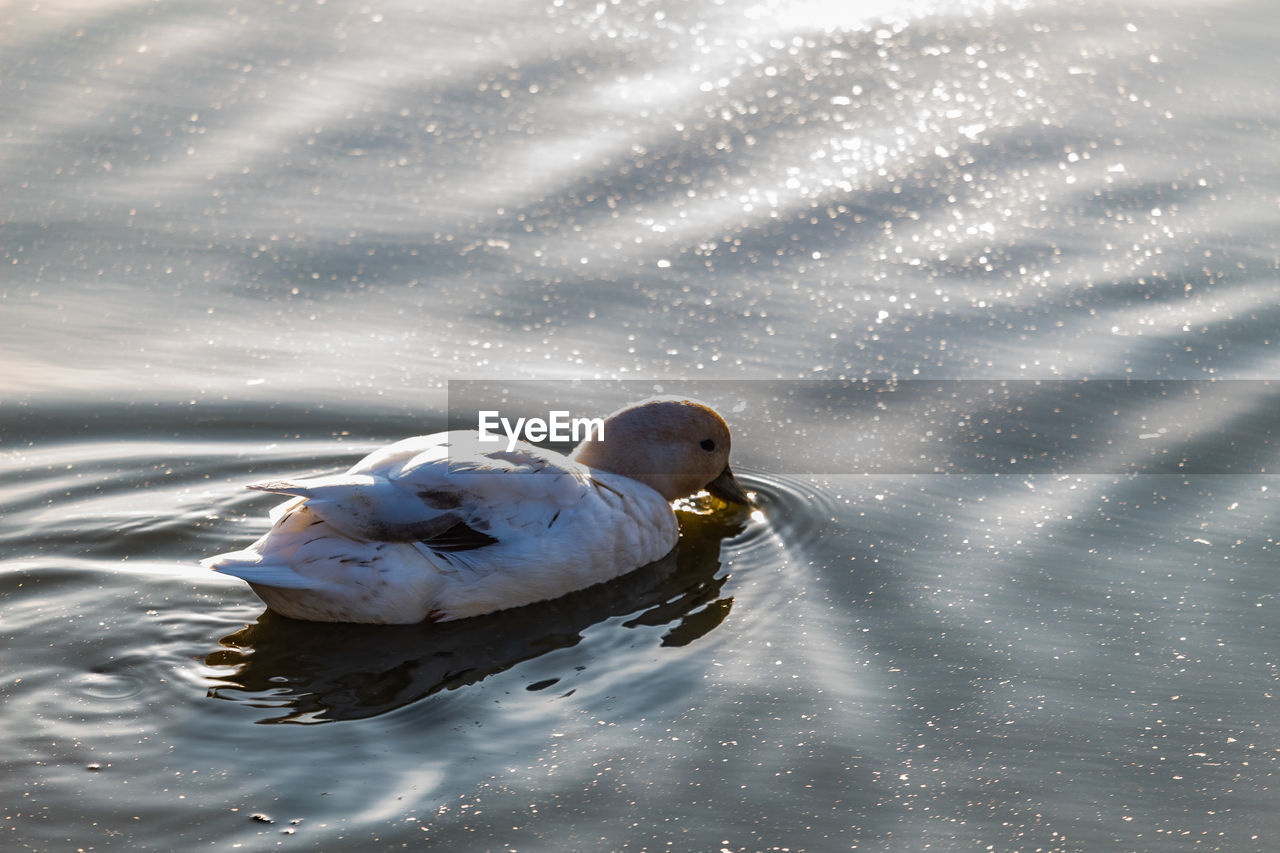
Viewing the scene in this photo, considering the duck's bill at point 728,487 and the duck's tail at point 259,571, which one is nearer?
the duck's tail at point 259,571

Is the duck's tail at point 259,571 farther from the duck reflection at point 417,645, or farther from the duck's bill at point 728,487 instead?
the duck's bill at point 728,487

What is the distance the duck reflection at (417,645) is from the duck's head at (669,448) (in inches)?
17.3

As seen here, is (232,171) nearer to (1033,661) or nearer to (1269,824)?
(1033,661)

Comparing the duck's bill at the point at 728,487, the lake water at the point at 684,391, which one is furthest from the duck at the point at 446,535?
the duck's bill at the point at 728,487

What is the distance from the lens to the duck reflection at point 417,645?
4.22 m

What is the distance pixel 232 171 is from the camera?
729 centimetres

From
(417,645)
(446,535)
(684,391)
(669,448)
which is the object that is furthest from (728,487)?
(417,645)

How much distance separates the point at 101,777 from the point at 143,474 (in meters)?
1.89

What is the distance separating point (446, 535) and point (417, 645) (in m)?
0.42

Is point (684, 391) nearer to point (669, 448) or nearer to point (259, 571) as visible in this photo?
point (669, 448)

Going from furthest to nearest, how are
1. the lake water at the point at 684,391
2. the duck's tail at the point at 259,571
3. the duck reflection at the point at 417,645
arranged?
the duck's tail at the point at 259,571, the duck reflection at the point at 417,645, the lake water at the point at 684,391

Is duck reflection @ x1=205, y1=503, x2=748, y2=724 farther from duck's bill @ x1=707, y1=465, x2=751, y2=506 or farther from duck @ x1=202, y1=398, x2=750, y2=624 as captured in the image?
duck's bill @ x1=707, y1=465, x2=751, y2=506

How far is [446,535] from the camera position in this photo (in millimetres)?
4840

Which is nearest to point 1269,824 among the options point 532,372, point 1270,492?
point 1270,492
